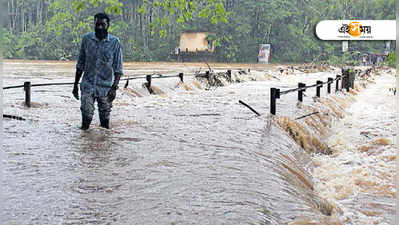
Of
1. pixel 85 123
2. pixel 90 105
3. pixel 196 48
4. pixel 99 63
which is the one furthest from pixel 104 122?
pixel 196 48

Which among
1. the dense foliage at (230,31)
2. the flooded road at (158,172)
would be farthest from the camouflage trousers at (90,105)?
the dense foliage at (230,31)

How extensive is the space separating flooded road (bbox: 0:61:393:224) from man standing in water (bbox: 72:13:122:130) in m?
0.75

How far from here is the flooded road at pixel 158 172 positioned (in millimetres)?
4105

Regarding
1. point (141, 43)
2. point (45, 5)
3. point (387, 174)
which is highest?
point (45, 5)

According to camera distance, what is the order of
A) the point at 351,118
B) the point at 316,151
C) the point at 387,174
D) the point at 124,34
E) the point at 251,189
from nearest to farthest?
the point at 251,189
the point at 387,174
the point at 316,151
the point at 351,118
the point at 124,34

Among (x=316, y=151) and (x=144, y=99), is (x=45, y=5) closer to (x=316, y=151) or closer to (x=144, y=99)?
(x=144, y=99)

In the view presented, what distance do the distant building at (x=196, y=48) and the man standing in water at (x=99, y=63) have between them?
1727 inches

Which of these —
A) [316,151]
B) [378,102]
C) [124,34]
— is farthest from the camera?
[124,34]

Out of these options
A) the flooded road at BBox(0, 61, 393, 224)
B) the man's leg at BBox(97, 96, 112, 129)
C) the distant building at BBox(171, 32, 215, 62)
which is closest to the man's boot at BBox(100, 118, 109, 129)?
the man's leg at BBox(97, 96, 112, 129)

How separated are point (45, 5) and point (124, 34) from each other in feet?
47.3

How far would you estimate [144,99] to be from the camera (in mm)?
14422

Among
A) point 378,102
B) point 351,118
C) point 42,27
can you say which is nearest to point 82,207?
point 351,118

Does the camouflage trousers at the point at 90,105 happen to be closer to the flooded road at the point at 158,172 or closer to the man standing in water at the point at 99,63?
the man standing in water at the point at 99,63

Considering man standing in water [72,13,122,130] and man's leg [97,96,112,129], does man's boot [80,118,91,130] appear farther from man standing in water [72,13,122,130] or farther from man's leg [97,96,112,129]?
man standing in water [72,13,122,130]
